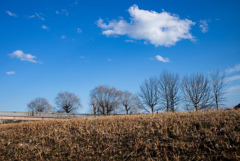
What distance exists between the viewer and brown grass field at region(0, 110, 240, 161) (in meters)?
5.33

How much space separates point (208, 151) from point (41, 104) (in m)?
72.8

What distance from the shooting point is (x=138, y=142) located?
6.32 m

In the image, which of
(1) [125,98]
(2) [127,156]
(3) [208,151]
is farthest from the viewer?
(1) [125,98]

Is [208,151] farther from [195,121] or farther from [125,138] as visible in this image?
[125,138]

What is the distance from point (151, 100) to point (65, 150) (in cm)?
2966

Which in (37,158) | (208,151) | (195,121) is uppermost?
(195,121)

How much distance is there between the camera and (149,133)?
702 cm

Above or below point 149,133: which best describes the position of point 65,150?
below

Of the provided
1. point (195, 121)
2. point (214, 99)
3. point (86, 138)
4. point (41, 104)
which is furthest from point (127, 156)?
point (41, 104)

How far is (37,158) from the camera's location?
6566 millimetres

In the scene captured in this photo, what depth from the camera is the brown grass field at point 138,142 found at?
17.5ft

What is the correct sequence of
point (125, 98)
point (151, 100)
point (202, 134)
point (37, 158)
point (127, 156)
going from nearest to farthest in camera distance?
1. point (127, 156)
2. point (202, 134)
3. point (37, 158)
4. point (151, 100)
5. point (125, 98)

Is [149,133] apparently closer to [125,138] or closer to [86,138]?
[125,138]

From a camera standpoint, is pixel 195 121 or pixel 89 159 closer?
pixel 89 159
